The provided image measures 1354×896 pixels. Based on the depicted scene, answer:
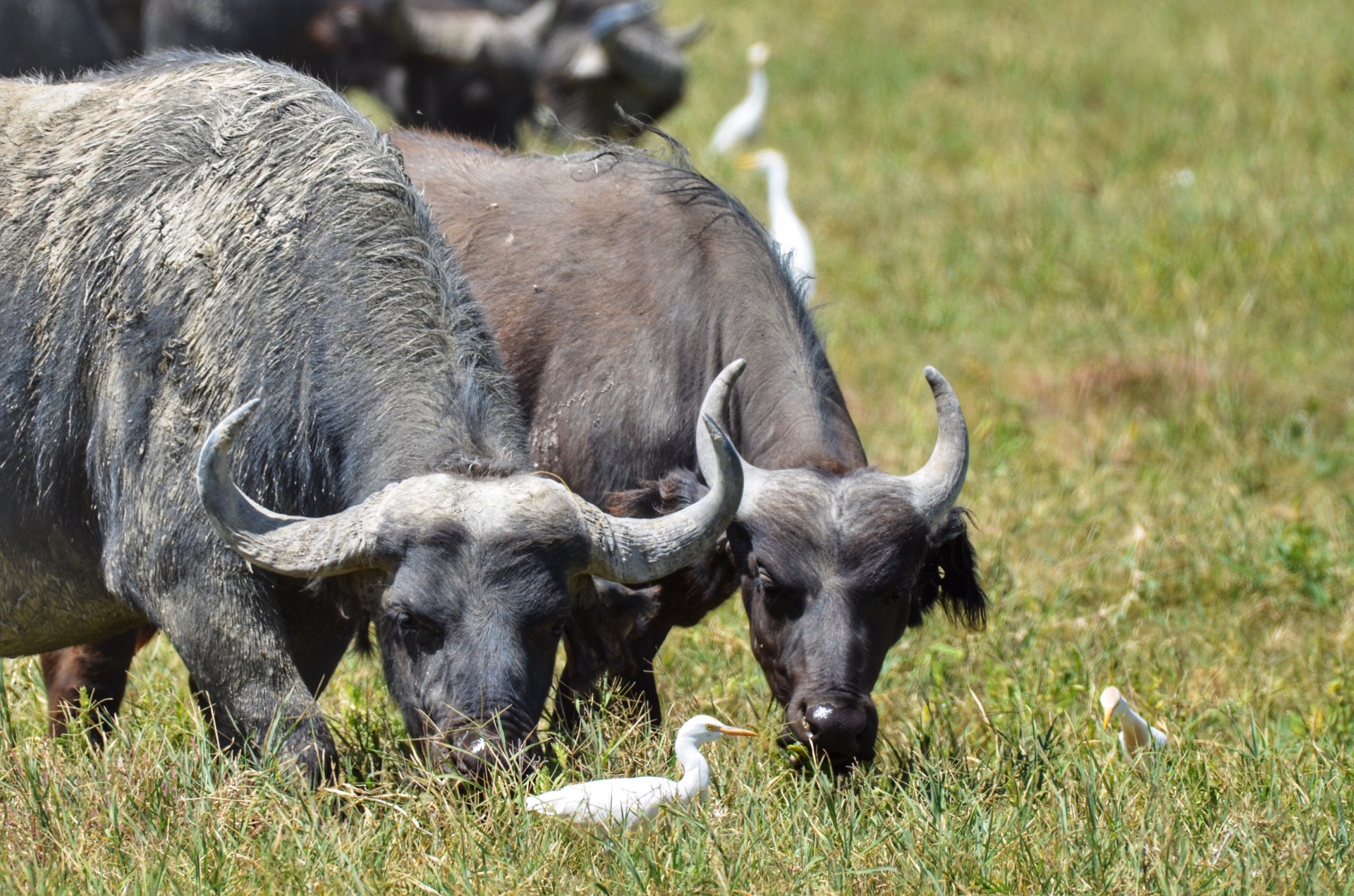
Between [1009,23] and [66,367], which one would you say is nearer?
[66,367]

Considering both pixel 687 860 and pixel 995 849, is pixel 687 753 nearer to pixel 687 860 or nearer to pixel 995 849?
pixel 687 860

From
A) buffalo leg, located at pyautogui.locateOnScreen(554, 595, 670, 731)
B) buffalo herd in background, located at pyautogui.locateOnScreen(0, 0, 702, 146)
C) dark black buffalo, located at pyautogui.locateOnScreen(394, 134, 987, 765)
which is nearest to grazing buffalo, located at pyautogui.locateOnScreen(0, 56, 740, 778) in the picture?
buffalo leg, located at pyautogui.locateOnScreen(554, 595, 670, 731)

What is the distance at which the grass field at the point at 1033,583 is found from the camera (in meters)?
3.62

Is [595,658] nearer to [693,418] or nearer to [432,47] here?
[693,418]

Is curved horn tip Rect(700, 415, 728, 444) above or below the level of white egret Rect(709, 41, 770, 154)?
above

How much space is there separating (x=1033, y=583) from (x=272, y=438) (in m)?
3.37

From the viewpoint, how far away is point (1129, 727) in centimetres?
463

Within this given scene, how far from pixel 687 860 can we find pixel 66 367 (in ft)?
6.48

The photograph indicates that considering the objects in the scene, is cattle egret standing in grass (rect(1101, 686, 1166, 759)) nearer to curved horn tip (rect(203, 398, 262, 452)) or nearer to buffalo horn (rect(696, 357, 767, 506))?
buffalo horn (rect(696, 357, 767, 506))

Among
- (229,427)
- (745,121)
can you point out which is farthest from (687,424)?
(745,121)

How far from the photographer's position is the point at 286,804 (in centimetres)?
381

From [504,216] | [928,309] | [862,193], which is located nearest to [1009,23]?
[862,193]

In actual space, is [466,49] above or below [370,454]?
A: below

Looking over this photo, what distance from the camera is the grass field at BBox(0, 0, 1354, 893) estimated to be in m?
3.62
